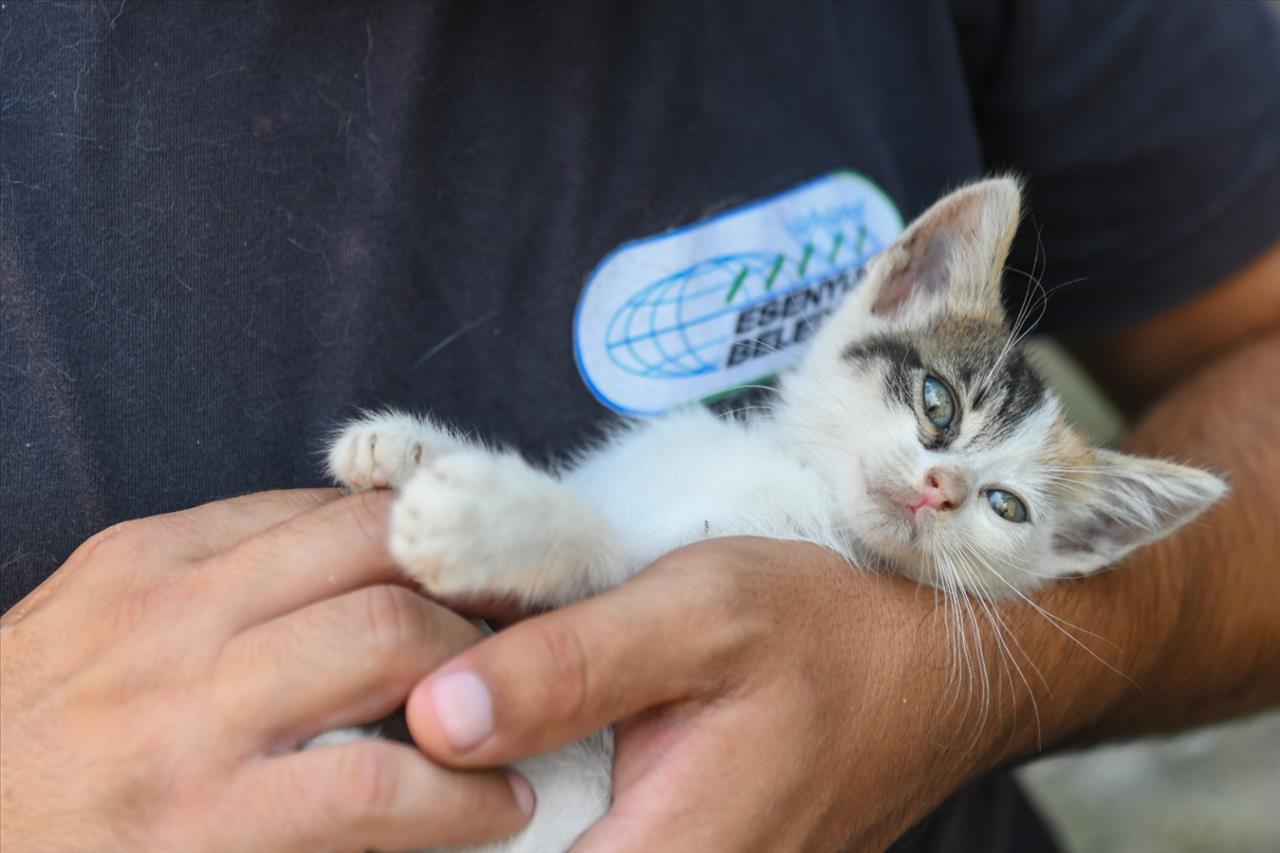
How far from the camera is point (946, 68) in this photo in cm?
180

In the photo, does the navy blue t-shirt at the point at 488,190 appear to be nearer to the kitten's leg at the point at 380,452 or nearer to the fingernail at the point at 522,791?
the kitten's leg at the point at 380,452

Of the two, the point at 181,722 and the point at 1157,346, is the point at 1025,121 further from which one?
the point at 181,722

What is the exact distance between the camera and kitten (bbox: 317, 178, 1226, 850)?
131cm

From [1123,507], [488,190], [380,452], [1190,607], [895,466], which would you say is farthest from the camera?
[1190,607]

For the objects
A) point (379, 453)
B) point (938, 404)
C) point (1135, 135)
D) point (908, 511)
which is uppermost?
point (1135, 135)

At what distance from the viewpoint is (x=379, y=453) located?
49.1 inches

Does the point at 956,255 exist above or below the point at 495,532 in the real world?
above

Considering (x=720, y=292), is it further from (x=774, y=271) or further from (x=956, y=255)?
(x=956, y=255)

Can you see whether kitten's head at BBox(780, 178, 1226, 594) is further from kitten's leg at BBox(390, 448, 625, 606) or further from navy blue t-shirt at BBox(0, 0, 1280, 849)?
kitten's leg at BBox(390, 448, 625, 606)

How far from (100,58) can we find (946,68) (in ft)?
4.35

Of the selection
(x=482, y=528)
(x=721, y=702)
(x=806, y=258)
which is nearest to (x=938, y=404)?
(x=806, y=258)

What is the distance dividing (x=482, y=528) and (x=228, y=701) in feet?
1.01

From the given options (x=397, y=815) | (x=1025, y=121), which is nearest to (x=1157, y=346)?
(x=1025, y=121)

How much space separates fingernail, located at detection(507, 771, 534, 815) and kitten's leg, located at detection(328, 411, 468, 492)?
1.22ft
